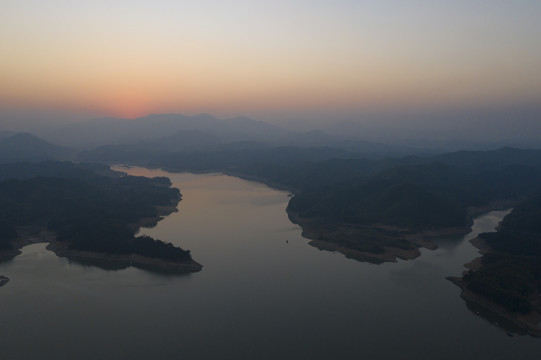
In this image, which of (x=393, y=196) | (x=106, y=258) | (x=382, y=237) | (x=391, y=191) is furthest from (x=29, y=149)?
(x=382, y=237)

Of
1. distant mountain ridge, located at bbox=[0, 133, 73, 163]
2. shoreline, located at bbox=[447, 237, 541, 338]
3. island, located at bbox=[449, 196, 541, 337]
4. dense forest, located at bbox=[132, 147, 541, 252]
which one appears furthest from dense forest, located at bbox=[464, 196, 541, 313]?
distant mountain ridge, located at bbox=[0, 133, 73, 163]

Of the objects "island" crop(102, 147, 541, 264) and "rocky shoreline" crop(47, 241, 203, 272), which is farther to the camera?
"island" crop(102, 147, 541, 264)

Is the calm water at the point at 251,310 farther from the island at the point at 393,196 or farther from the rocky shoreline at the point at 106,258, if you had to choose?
the island at the point at 393,196

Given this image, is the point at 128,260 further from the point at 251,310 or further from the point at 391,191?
the point at 391,191

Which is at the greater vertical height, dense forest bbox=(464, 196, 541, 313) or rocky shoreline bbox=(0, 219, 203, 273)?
dense forest bbox=(464, 196, 541, 313)

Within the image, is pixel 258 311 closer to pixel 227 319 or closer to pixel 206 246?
pixel 227 319

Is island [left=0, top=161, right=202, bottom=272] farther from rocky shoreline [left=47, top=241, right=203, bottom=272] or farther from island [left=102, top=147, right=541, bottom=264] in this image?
island [left=102, top=147, right=541, bottom=264]
